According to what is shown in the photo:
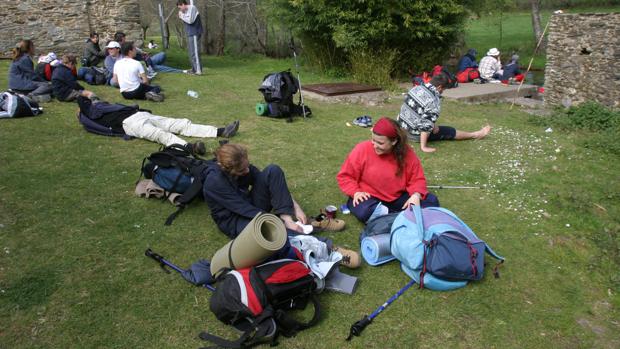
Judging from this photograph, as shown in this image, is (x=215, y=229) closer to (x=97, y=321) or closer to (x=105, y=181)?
(x=97, y=321)

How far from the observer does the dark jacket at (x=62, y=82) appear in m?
8.77

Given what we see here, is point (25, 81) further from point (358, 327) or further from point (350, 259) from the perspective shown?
point (358, 327)

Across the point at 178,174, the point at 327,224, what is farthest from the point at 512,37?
the point at 178,174

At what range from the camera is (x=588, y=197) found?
17.4ft

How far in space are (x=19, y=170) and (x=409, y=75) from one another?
10.7 metres

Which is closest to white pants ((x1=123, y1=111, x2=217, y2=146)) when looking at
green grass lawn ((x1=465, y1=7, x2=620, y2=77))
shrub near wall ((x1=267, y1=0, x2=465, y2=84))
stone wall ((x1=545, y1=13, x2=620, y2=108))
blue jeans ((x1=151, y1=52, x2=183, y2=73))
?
shrub near wall ((x1=267, y1=0, x2=465, y2=84))

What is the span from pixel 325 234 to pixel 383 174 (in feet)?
2.66

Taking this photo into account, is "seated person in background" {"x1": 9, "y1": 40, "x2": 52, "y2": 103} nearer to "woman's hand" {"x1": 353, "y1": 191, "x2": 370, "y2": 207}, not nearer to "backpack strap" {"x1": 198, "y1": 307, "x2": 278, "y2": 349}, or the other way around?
"woman's hand" {"x1": 353, "y1": 191, "x2": 370, "y2": 207}

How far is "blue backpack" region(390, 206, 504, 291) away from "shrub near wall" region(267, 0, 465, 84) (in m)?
8.94

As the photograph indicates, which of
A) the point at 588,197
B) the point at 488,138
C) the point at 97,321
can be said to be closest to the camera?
the point at 97,321

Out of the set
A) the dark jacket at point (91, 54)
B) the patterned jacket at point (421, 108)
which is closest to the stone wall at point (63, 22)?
the dark jacket at point (91, 54)

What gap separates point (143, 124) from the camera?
22.6 ft

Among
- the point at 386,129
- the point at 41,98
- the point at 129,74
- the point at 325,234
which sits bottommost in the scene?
the point at 325,234

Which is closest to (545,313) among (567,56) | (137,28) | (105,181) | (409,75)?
(105,181)
